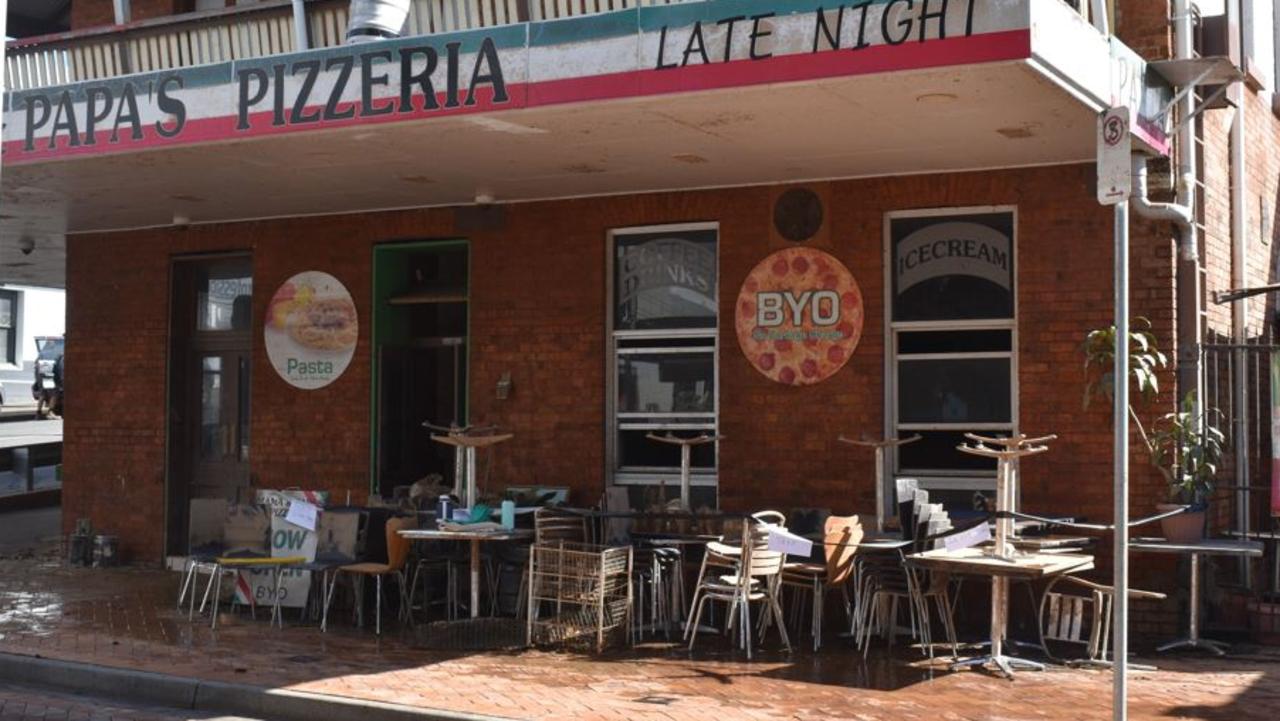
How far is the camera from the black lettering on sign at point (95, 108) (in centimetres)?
1126

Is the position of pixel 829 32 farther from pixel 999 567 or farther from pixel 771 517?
pixel 771 517

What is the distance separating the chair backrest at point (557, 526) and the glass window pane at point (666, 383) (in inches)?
72.0

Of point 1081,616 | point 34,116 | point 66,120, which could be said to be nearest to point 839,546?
point 1081,616

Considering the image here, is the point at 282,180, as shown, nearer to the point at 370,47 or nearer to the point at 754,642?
the point at 370,47

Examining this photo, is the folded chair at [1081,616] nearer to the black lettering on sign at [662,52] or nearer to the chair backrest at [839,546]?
the chair backrest at [839,546]

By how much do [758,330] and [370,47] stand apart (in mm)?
4012

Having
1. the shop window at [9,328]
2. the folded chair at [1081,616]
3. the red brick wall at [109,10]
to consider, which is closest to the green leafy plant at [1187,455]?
→ the folded chair at [1081,616]

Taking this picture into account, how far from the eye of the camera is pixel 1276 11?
47.3 feet

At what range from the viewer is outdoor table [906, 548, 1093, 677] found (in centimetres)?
891

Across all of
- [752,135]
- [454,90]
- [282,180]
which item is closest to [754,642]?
[752,135]

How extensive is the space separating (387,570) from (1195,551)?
601 centimetres

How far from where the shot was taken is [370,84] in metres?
10.2

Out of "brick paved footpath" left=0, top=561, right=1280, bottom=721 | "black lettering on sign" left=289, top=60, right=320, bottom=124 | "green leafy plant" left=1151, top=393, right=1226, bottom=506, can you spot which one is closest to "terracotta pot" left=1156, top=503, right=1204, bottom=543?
"green leafy plant" left=1151, top=393, right=1226, bottom=506

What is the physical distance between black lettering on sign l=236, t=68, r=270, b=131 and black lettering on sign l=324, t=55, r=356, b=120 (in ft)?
1.94
